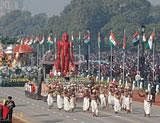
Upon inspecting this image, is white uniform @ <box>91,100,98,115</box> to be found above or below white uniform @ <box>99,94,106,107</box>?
below

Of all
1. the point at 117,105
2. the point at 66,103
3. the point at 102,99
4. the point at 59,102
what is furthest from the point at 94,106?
the point at 59,102

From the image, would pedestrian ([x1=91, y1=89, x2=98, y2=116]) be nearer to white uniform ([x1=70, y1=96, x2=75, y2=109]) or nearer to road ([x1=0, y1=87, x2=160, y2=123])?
road ([x1=0, y1=87, x2=160, y2=123])

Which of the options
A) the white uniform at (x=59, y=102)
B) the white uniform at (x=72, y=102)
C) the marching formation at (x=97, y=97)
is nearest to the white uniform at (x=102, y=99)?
the marching formation at (x=97, y=97)

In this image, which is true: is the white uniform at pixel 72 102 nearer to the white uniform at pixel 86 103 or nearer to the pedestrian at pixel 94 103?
the white uniform at pixel 86 103

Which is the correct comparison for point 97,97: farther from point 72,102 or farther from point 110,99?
point 110,99

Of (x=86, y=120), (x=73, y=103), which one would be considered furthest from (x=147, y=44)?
(x=86, y=120)

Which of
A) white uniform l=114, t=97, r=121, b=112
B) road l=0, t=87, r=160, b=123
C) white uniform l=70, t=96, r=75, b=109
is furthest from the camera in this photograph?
white uniform l=70, t=96, r=75, b=109

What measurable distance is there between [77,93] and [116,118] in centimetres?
1012

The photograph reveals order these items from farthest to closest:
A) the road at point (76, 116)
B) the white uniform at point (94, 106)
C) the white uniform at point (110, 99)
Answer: the white uniform at point (110, 99) → the white uniform at point (94, 106) → the road at point (76, 116)

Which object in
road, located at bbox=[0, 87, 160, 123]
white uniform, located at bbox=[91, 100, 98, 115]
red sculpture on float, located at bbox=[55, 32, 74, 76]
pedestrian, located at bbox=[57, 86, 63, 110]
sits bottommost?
road, located at bbox=[0, 87, 160, 123]

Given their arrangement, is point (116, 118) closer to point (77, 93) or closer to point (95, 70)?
point (77, 93)

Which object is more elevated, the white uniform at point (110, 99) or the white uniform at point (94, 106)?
the white uniform at point (110, 99)

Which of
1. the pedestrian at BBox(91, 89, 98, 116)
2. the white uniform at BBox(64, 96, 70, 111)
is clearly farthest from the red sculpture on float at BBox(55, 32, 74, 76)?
the pedestrian at BBox(91, 89, 98, 116)

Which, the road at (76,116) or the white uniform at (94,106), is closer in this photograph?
the road at (76,116)
